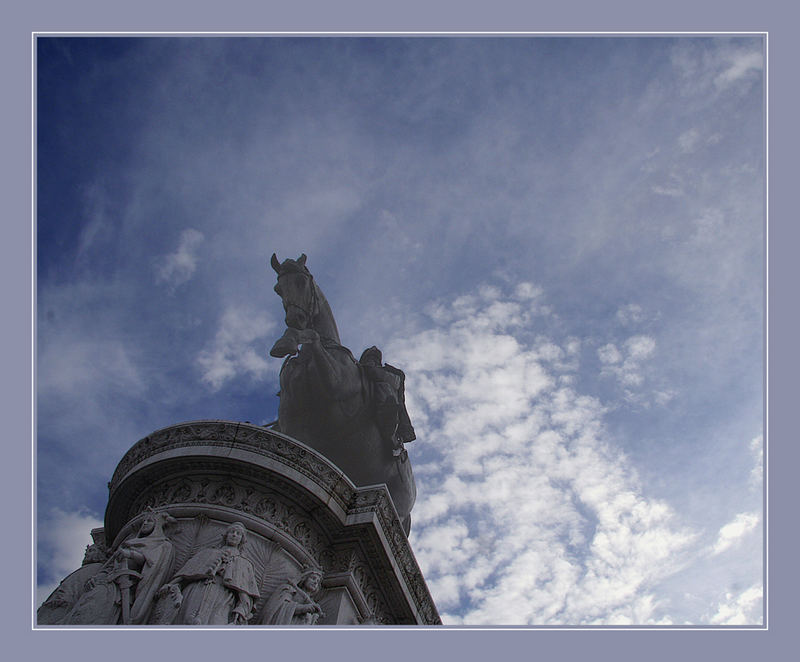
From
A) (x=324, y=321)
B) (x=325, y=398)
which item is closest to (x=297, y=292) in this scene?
(x=324, y=321)

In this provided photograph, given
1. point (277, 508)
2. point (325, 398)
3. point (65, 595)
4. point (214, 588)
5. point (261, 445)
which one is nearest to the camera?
point (214, 588)

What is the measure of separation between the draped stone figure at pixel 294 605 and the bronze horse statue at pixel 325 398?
4186mm

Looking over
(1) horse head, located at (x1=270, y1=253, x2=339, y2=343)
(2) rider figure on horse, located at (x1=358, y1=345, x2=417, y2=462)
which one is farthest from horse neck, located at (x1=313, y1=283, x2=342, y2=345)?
(2) rider figure on horse, located at (x1=358, y1=345, x2=417, y2=462)

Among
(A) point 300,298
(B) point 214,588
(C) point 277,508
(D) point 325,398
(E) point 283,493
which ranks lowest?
(B) point 214,588

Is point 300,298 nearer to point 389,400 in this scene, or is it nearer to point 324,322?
point 324,322

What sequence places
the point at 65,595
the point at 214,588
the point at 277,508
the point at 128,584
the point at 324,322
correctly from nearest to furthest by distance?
the point at 214,588, the point at 128,584, the point at 65,595, the point at 277,508, the point at 324,322

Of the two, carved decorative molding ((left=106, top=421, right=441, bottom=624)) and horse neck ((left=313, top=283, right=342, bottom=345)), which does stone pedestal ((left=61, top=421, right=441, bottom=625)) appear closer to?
carved decorative molding ((left=106, top=421, right=441, bottom=624))

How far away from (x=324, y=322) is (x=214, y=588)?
691 centimetres

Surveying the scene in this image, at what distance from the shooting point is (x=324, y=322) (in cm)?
1577

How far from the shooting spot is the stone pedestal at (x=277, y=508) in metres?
10.9

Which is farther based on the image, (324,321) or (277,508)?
(324,321)

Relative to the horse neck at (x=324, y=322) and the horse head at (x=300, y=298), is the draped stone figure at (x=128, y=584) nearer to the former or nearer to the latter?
the horse head at (x=300, y=298)

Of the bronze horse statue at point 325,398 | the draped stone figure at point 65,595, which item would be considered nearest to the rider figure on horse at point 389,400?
the bronze horse statue at point 325,398
